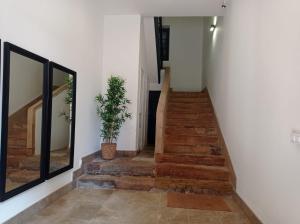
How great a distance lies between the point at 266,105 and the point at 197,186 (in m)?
1.96

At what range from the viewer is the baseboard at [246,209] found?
118 inches

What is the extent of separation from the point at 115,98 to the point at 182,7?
2.04 m

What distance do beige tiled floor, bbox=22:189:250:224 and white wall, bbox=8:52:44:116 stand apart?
50.3 inches

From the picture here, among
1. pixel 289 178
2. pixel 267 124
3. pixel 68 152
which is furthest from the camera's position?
pixel 68 152

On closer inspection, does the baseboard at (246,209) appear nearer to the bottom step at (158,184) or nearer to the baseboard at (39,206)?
the bottom step at (158,184)

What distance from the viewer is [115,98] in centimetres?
Answer: 494

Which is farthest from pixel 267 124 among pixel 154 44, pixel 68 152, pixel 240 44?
pixel 154 44

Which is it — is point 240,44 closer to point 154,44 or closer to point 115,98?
point 115,98

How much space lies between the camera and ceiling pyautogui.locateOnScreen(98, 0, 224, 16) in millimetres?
4812

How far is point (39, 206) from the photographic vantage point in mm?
3178

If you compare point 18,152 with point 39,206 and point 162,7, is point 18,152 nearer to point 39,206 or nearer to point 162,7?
point 39,206

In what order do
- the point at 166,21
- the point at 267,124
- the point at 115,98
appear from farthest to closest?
the point at 166,21, the point at 115,98, the point at 267,124

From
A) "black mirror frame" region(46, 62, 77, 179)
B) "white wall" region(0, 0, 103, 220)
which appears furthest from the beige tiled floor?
"black mirror frame" region(46, 62, 77, 179)

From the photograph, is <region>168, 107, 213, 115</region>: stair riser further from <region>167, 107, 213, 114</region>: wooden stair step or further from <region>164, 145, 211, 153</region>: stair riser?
<region>164, 145, 211, 153</region>: stair riser
